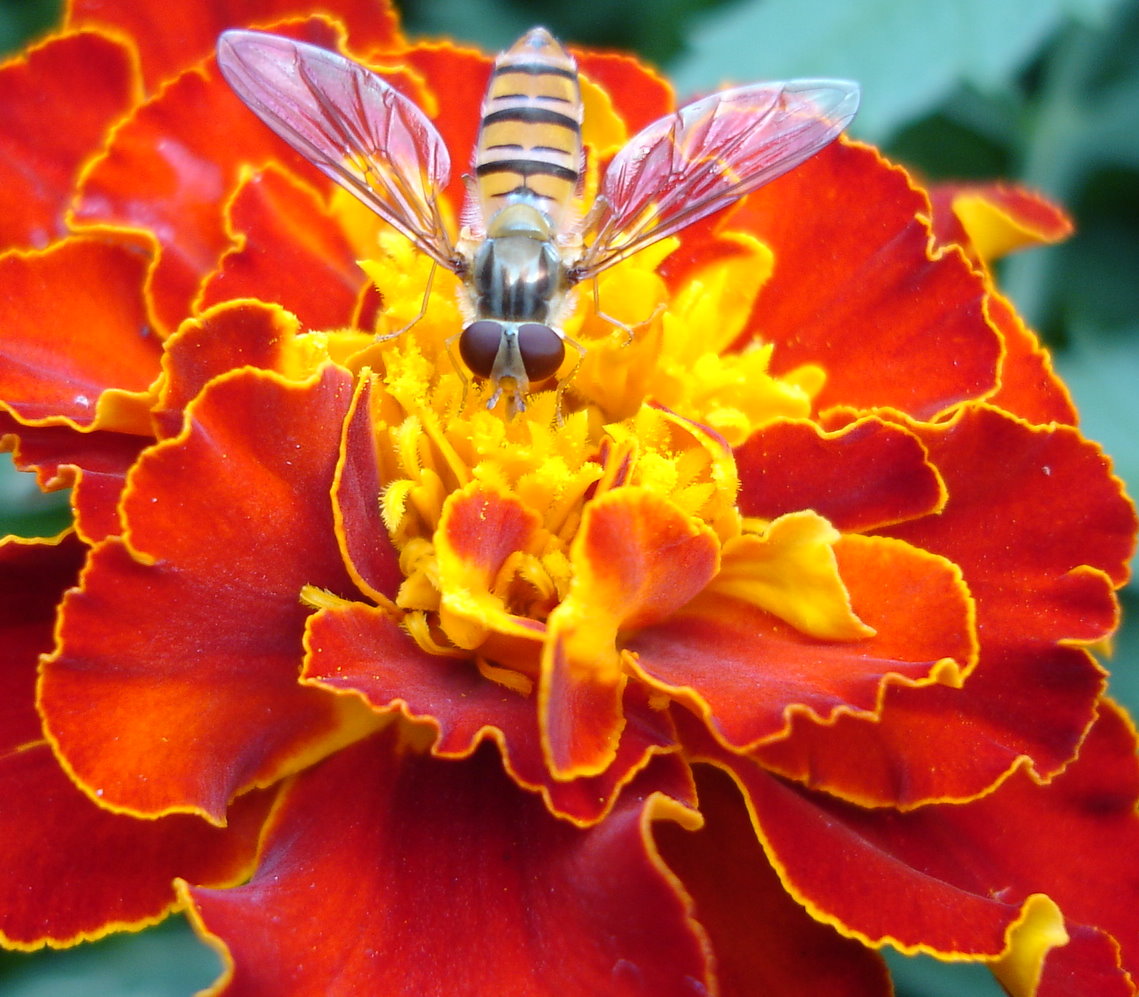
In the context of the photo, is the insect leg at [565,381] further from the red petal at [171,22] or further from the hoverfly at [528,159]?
the red petal at [171,22]

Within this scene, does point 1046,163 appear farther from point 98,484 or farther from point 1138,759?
point 98,484

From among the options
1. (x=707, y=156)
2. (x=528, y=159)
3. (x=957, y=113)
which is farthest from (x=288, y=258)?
(x=957, y=113)

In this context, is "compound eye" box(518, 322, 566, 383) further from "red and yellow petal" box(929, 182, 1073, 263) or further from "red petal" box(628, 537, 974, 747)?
"red and yellow petal" box(929, 182, 1073, 263)

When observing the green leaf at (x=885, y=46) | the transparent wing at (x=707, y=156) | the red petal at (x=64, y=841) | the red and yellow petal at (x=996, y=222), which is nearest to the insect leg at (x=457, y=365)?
the transparent wing at (x=707, y=156)

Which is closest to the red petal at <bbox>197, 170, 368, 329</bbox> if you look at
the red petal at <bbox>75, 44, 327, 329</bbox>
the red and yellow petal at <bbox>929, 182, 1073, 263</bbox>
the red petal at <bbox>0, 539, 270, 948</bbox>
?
the red petal at <bbox>75, 44, 327, 329</bbox>

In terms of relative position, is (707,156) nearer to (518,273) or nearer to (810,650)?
(518,273)
